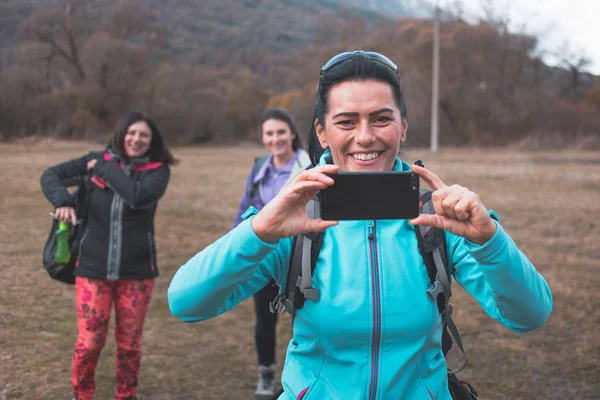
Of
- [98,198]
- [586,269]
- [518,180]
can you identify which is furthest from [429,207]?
[518,180]

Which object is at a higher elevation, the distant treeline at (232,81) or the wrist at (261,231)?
the distant treeline at (232,81)

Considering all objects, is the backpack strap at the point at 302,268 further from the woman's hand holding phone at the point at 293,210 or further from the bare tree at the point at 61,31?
the bare tree at the point at 61,31

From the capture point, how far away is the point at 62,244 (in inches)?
154

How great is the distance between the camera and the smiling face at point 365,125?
172 cm

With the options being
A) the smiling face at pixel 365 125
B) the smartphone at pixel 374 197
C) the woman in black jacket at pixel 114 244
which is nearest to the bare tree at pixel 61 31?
the woman in black jacket at pixel 114 244

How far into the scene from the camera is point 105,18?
11.9 meters

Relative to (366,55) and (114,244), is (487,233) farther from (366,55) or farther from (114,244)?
(114,244)

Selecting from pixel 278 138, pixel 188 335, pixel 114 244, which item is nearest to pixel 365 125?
pixel 114 244

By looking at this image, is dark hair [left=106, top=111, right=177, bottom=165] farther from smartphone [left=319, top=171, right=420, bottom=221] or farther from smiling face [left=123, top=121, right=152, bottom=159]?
smartphone [left=319, top=171, right=420, bottom=221]

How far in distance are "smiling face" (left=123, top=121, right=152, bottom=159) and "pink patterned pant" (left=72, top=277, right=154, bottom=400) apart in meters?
0.93

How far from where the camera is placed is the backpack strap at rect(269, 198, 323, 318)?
1680mm

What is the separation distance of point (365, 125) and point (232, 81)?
3847 centimetres

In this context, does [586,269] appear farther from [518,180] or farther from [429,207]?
[518,180]

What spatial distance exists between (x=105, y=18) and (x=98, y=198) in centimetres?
918
